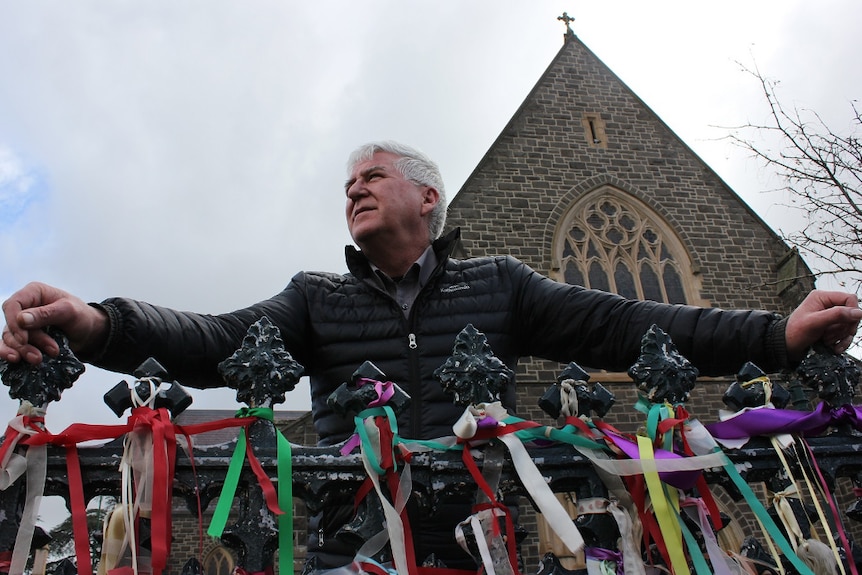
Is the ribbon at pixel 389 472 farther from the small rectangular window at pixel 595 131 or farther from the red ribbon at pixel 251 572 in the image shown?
the small rectangular window at pixel 595 131

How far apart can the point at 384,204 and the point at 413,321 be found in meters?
0.44

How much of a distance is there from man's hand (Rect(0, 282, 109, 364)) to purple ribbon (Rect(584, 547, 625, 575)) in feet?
3.76

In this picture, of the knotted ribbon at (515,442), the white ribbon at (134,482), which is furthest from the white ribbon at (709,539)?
the white ribbon at (134,482)

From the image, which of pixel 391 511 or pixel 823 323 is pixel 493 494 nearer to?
pixel 391 511

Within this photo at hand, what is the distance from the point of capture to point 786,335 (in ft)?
5.45

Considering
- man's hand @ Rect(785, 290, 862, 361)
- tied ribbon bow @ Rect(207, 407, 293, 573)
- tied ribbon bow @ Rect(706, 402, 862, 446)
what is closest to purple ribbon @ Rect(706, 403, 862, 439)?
tied ribbon bow @ Rect(706, 402, 862, 446)

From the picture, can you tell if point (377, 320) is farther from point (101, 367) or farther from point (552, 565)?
point (552, 565)

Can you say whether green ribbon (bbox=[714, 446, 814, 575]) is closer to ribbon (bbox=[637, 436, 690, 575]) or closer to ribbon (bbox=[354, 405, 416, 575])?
ribbon (bbox=[637, 436, 690, 575])

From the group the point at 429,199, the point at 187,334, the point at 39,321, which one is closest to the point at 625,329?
the point at 429,199

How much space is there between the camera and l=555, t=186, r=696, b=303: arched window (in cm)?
1148

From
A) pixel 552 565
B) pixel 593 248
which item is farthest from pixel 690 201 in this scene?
pixel 552 565

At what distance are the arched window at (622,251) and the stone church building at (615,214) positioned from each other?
18 millimetres

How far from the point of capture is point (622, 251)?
1180cm

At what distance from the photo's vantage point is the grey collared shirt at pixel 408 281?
86.7 inches
